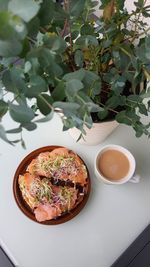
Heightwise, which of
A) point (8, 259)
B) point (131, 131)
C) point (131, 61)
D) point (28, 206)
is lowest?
point (8, 259)

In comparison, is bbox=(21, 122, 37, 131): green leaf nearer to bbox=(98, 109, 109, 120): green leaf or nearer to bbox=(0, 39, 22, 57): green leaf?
bbox=(0, 39, 22, 57): green leaf

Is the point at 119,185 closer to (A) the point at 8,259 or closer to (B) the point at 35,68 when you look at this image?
(A) the point at 8,259

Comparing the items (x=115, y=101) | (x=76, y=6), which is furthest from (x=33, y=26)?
(x=115, y=101)

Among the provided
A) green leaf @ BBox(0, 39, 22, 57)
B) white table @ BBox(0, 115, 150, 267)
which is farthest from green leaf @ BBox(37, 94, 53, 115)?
white table @ BBox(0, 115, 150, 267)

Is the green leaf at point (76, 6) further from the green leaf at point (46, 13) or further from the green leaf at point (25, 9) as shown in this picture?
the green leaf at point (25, 9)

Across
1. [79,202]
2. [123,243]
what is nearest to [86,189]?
[79,202]

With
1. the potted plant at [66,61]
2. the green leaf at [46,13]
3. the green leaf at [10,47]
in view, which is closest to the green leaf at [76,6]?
the potted plant at [66,61]

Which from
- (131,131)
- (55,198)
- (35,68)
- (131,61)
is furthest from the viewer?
(131,131)
